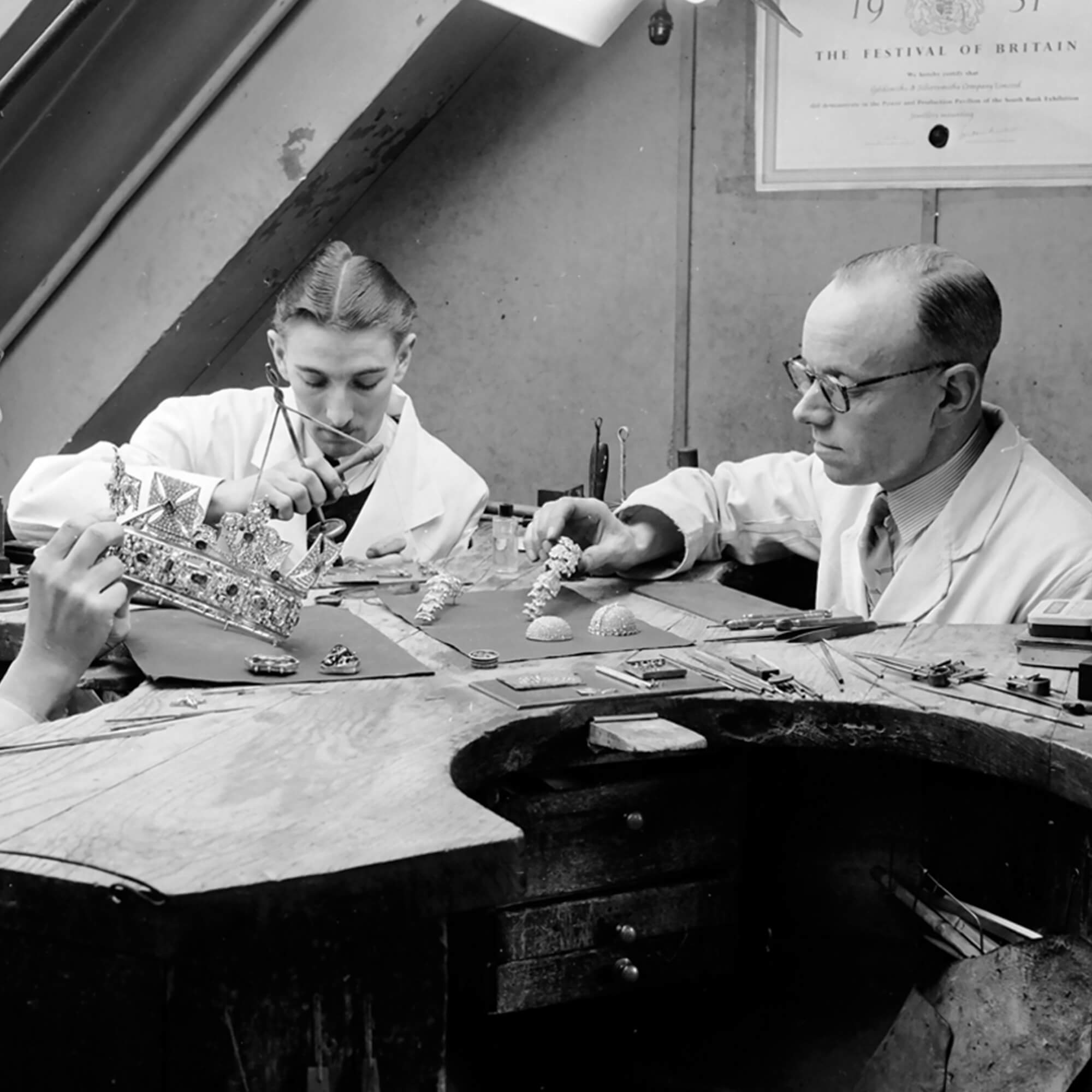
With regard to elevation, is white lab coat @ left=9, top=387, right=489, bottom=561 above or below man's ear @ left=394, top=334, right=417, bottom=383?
below

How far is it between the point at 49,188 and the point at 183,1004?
11.2ft

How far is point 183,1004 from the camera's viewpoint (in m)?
1.38

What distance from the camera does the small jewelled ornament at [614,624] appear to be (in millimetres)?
2361

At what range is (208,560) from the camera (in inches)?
91.3

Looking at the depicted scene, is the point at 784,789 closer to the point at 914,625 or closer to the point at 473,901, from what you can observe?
the point at 914,625

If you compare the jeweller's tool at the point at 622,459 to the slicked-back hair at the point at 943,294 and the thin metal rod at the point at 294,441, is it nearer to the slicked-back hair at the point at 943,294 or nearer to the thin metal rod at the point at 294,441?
the thin metal rod at the point at 294,441

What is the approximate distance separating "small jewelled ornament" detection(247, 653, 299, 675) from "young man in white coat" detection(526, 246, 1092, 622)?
2.97ft

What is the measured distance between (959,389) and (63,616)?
1.66 metres

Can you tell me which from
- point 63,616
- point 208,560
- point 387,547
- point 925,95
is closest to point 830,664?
point 208,560

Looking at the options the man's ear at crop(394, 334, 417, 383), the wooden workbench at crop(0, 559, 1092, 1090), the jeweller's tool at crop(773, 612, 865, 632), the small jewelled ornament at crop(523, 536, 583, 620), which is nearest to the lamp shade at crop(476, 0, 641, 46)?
the man's ear at crop(394, 334, 417, 383)

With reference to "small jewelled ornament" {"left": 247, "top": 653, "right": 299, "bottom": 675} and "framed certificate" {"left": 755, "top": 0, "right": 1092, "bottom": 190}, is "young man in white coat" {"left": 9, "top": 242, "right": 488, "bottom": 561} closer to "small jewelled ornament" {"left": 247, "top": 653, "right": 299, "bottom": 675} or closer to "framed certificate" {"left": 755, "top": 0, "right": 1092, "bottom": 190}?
"small jewelled ornament" {"left": 247, "top": 653, "right": 299, "bottom": 675}

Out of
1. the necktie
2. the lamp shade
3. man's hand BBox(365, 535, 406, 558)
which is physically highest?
the lamp shade

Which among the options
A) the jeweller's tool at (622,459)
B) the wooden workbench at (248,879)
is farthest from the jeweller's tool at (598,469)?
the wooden workbench at (248,879)

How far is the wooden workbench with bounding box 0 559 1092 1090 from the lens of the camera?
1.31 metres
